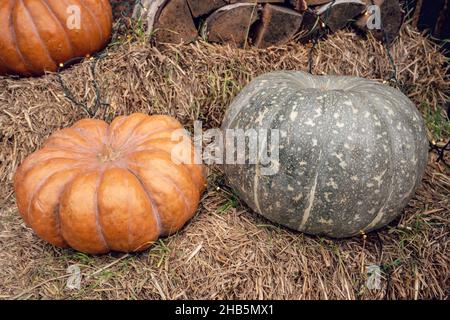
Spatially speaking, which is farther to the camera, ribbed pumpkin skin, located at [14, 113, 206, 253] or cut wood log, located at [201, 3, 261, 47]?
cut wood log, located at [201, 3, 261, 47]

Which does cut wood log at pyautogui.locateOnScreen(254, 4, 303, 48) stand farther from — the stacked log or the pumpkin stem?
the pumpkin stem

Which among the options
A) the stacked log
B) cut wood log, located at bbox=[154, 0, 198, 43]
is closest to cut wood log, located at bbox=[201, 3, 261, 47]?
the stacked log

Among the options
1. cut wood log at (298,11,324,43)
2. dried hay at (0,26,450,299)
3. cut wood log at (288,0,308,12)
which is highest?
cut wood log at (288,0,308,12)

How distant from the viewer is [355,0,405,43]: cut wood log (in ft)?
10.1

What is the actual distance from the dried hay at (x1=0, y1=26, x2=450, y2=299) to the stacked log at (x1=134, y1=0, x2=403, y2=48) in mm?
87

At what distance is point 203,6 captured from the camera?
2898 mm

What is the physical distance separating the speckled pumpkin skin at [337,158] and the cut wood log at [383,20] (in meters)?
0.95

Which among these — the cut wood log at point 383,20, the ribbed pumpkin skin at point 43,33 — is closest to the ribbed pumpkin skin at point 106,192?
the ribbed pumpkin skin at point 43,33

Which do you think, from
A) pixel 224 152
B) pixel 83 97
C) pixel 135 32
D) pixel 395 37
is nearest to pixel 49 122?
pixel 83 97

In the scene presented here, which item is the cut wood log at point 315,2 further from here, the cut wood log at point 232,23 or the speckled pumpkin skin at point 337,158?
the speckled pumpkin skin at point 337,158

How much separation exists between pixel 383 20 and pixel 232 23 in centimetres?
105

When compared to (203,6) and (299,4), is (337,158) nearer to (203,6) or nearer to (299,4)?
(299,4)

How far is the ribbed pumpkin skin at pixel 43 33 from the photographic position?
283 centimetres
